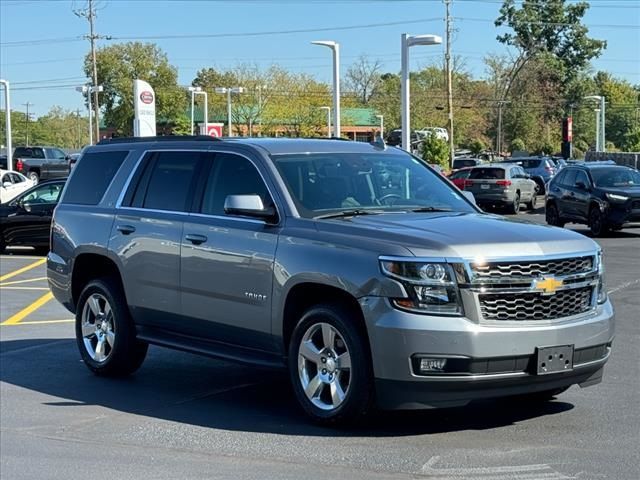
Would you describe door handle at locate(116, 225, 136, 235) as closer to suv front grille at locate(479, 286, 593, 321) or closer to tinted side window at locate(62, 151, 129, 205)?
tinted side window at locate(62, 151, 129, 205)

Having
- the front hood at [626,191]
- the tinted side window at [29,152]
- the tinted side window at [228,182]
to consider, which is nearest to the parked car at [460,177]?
the front hood at [626,191]

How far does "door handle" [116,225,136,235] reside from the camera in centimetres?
785

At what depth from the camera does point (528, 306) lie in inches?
229

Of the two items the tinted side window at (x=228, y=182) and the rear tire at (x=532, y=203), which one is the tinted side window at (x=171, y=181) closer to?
the tinted side window at (x=228, y=182)

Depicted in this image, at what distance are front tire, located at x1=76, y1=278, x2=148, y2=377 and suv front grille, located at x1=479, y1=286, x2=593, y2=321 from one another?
139 inches

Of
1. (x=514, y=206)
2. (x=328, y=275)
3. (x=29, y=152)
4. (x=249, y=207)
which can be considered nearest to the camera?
(x=328, y=275)

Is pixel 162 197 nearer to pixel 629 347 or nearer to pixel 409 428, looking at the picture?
pixel 409 428

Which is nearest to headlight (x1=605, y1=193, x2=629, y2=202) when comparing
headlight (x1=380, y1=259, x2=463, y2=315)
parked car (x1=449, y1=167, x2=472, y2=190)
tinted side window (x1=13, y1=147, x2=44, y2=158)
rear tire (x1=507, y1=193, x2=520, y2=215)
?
rear tire (x1=507, y1=193, x2=520, y2=215)

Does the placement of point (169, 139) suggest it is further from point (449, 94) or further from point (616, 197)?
point (449, 94)

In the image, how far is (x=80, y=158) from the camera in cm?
891

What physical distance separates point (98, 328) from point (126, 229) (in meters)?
1.05

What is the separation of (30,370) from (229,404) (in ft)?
8.15

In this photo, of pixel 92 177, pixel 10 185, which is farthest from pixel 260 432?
pixel 10 185

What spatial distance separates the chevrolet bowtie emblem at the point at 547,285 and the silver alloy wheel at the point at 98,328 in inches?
154
